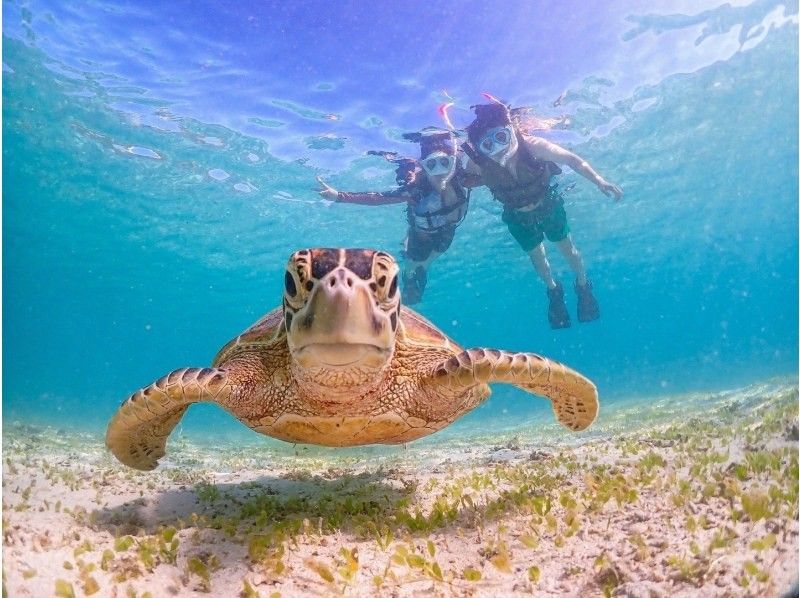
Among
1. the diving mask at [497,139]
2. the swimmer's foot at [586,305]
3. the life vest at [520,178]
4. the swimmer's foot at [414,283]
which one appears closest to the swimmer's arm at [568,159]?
the life vest at [520,178]

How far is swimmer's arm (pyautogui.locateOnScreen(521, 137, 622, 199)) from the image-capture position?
1189cm

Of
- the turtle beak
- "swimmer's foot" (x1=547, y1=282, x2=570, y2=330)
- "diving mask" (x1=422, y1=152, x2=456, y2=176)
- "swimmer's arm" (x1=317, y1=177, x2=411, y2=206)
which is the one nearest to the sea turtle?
the turtle beak

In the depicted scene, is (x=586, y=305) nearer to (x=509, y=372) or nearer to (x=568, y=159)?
(x=568, y=159)

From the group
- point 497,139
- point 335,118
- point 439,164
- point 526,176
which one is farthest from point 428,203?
point 335,118

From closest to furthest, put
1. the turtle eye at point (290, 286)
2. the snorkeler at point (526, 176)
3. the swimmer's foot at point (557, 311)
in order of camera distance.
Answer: the turtle eye at point (290, 286) < the snorkeler at point (526, 176) < the swimmer's foot at point (557, 311)

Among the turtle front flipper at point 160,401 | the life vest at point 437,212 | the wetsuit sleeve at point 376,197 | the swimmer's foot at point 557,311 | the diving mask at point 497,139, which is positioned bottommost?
the turtle front flipper at point 160,401

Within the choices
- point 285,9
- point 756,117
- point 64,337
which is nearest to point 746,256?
point 756,117

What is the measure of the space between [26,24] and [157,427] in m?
16.3

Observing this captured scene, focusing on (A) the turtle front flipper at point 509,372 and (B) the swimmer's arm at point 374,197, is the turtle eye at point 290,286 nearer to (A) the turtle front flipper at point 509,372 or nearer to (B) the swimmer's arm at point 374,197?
(A) the turtle front flipper at point 509,372

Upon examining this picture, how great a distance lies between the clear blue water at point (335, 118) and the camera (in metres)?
15.3

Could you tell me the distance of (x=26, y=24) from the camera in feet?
46.6

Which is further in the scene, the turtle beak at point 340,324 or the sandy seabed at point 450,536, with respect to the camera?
the turtle beak at point 340,324

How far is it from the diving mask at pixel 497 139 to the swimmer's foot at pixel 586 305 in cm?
446

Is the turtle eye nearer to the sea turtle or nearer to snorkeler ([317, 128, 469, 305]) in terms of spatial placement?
the sea turtle
